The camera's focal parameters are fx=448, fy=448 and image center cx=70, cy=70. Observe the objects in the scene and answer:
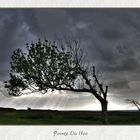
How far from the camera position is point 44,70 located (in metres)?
2.74

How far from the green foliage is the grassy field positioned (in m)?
0.15

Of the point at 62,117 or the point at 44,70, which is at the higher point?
the point at 44,70

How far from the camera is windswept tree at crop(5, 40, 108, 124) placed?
2.71 meters

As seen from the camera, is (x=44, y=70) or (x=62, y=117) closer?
(x=62, y=117)

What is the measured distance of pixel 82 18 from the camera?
265 centimetres

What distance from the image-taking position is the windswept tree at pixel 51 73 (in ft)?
8.90

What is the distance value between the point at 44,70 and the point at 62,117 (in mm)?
316

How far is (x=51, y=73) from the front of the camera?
275 centimetres

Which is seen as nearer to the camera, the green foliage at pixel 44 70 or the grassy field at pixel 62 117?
the grassy field at pixel 62 117

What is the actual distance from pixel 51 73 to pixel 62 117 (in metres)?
0.29

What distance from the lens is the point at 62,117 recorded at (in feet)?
8.66

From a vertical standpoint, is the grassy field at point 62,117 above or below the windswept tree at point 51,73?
below
